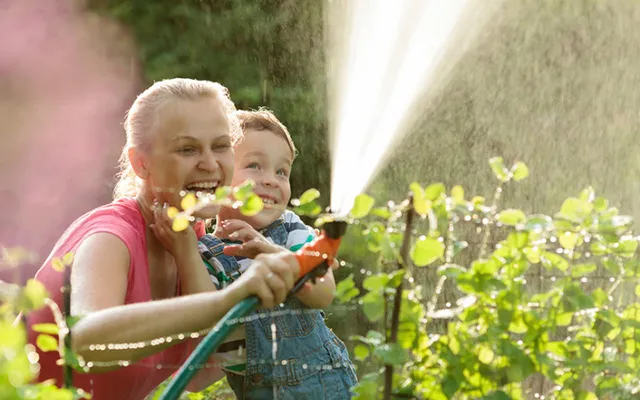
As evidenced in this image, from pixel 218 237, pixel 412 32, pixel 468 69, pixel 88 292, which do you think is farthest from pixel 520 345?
pixel 468 69

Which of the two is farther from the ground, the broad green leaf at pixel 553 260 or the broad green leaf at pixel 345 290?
the broad green leaf at pixel 553 260

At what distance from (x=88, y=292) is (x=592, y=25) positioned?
6054 mm

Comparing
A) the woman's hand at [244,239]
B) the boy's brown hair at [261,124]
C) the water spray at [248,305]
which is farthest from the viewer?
the boy's brown hair at [261,124]

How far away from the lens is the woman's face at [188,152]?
2729 millimetres

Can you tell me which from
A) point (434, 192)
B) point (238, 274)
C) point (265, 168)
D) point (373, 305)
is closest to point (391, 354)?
point (373, 305)

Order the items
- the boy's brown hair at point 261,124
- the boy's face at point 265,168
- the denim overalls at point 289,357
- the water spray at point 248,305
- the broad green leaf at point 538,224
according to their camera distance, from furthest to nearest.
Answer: the boy's brown hair at point 261,124 < the boy's face at point 265,168 < the denim overalls at point 289,357 < the broad green leaf at point 538,224 < the water spray at point 248,305

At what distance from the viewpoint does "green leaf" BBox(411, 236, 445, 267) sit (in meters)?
1.90

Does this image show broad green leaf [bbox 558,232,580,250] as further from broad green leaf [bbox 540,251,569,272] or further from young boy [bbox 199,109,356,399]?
young boy [bbox 199,109,356,399]

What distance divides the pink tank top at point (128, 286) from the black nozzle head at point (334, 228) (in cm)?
82

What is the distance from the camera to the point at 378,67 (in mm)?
4531

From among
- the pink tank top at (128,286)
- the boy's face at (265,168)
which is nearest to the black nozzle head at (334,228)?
the pink tank top at (128,286)

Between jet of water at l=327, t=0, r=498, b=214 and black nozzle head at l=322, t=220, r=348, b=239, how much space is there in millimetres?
185

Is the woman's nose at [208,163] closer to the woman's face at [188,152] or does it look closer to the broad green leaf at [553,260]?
the woman's face at [188,152]

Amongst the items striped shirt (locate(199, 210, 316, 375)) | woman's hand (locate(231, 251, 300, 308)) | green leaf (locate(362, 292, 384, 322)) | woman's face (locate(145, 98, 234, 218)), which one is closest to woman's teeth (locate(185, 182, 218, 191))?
woman's face (locate(145, 98, 234, 218))
